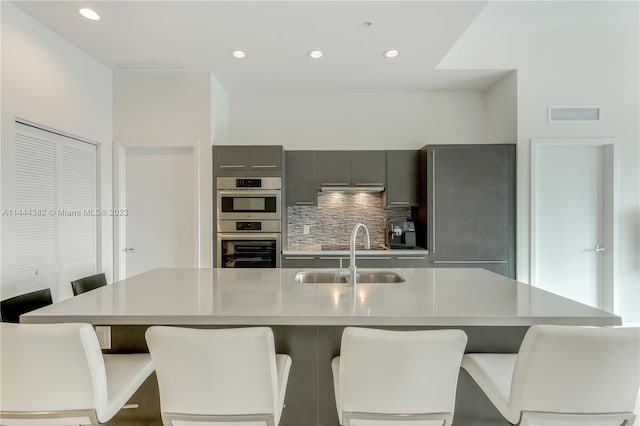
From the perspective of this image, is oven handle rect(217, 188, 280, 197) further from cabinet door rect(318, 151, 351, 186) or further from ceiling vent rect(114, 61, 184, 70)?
ceiling vent rect(114, 61, 184, 70)

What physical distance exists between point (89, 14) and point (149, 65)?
900mm

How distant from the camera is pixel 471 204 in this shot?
12.0 feet

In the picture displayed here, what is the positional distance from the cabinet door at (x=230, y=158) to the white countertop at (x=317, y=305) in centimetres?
190

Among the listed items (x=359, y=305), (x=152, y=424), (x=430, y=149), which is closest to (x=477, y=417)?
(x=359, y=305)

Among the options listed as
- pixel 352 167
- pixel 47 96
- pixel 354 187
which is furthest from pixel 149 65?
pixel 354 187

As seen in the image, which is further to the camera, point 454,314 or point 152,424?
point 152,424

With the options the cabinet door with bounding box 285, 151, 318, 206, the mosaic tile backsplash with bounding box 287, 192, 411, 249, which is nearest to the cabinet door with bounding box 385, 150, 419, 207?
the mosaic tile backsplash with bounding box 287, 192, 411, 249

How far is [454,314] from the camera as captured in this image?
4.55 ft

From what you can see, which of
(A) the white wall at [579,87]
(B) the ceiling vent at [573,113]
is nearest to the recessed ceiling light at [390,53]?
(A) the white wall at [579,87]

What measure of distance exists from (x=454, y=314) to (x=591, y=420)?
0.53 meters

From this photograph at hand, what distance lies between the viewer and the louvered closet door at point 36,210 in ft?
8.60

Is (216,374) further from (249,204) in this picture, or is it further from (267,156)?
(267,156)

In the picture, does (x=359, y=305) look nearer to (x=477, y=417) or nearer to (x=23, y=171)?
(x=477, y=417)

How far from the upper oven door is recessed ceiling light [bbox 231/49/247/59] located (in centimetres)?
137
